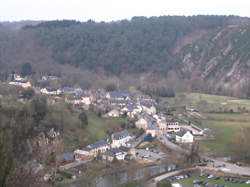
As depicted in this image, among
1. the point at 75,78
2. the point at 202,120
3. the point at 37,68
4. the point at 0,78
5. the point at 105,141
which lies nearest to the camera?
the point at 105,141

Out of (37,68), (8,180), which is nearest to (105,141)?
(8,180)

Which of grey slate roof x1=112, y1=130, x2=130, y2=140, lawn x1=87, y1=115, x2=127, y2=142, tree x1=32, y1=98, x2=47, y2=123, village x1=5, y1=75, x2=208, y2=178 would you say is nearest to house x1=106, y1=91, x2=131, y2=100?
→ village x1=5, y1=75, x2=208, y2=178

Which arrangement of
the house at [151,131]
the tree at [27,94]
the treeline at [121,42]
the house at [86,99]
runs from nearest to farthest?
the house at [151,131] < the tree at [27,94] < the house at [86,99] < the treeline at [121,42]

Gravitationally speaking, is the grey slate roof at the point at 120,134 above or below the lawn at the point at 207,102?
below

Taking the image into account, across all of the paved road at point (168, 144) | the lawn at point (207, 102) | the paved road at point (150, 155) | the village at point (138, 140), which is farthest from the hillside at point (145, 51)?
the paved road at point (150, 155)

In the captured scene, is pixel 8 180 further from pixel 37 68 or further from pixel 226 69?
pixel 226 69

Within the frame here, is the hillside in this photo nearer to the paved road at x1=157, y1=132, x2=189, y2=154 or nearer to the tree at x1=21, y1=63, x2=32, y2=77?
the tree at x1=21, y1=63, x2=32, y2=77

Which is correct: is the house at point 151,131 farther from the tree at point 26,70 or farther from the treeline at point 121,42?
the treeline at point 121,42
